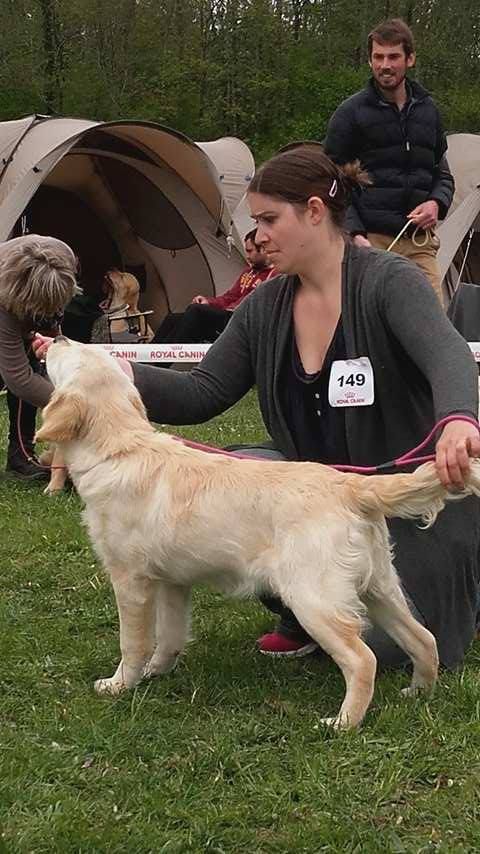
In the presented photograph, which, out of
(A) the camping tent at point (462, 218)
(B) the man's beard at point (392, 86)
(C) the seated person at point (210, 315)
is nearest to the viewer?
(B) the man's beard at point (392, 86)

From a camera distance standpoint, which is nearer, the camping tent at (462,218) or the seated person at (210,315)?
the seated person at (210,315)

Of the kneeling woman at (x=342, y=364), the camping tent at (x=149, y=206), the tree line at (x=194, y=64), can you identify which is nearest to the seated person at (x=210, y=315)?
the camping tent at (x=149, y=206)

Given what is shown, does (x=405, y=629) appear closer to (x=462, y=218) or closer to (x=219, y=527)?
(x=219, y=527)

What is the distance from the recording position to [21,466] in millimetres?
6223

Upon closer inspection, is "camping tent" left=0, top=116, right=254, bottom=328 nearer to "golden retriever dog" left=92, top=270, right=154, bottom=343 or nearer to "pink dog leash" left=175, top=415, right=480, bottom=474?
"golden retriever dog" left=92, top=270, right=154, bottom=343

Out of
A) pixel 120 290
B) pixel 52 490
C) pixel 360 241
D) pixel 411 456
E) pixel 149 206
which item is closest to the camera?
pixel 411 456

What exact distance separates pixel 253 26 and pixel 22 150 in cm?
1749

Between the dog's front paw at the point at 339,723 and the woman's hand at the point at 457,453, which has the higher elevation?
the woman's hand at the point at 457,453

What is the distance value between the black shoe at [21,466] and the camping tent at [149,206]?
4978 millimetres

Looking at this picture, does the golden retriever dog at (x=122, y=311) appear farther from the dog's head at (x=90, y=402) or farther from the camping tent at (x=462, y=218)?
the dog's head at (x=90, y=402)

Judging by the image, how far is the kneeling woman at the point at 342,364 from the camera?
3027 millimetres

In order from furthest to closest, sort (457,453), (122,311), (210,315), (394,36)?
(122,311), (210,315), (394,36), (457,453)

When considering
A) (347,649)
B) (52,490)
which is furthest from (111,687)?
(52,490)

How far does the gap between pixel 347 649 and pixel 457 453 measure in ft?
2.05
